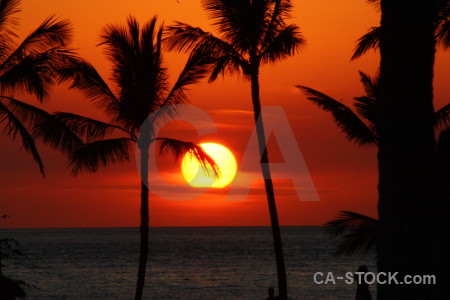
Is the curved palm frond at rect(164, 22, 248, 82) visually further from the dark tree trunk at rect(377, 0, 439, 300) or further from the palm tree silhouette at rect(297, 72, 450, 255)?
the dark tree trunk at rect(377, 0, 439, 300)

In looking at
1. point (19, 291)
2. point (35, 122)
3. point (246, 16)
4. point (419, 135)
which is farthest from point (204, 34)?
point (419, 135)

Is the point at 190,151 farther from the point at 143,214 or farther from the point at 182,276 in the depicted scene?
the point at 182,276

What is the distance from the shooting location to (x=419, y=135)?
19.1 ft

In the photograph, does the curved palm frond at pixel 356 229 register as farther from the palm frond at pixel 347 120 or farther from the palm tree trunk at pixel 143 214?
the palm tree trunk at pixel 143 214

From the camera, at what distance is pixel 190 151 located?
2084cm

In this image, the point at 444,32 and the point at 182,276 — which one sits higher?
the point at 444,32

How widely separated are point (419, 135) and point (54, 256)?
101 m

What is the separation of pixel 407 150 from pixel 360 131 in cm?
1223

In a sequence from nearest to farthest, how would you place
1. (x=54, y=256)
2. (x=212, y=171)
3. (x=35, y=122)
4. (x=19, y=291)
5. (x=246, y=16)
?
1. (x=19, y=291)
2. (x=35, y=122)
3. (x=246, y=16)
4. (x=212, y=171)
5. (x=54, y=256)

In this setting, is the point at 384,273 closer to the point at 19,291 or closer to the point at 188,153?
the point at 19,291

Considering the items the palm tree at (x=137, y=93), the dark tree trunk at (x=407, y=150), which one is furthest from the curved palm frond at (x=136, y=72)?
the dark tree trunk at (x=407, y=150)

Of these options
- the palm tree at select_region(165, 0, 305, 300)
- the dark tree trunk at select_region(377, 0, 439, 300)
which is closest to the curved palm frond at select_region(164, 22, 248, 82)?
the palm tree at select_region(165, 0, 305, 300)

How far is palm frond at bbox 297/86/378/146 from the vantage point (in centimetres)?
1766

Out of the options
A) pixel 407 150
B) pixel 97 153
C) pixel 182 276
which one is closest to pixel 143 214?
pixel 97 153
